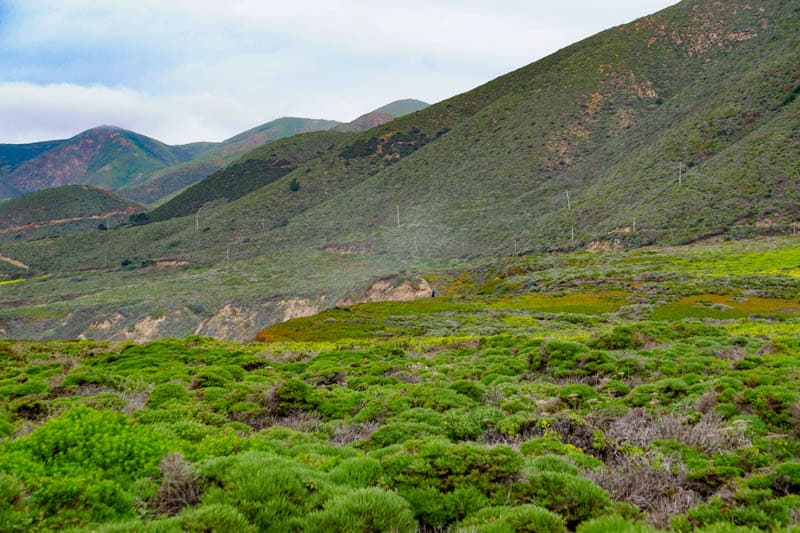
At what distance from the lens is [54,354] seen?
2456 cm

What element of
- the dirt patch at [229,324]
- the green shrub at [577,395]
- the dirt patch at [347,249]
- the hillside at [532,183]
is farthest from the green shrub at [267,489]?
the dirt patch at [347,249]

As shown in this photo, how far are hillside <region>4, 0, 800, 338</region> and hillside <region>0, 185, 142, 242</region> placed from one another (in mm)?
46482

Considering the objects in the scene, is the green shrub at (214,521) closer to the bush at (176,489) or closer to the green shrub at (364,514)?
the green shrub at (364,514)

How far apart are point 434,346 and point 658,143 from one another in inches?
2851

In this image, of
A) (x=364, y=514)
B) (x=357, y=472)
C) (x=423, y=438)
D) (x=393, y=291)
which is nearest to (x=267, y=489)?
(x=364, y=514)

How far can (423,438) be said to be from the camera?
789 cm

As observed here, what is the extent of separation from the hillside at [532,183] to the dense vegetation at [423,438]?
159 ft

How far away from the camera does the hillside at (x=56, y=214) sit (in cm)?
16762

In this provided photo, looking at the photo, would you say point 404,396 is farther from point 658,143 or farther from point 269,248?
point 269,248

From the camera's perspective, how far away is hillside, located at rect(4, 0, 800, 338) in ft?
217

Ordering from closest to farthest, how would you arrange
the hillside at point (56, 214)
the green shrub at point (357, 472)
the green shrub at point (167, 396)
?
the green shrub at point (357, 472) < the green shrub at point (167, 396) < the hillside at point (56, 214)

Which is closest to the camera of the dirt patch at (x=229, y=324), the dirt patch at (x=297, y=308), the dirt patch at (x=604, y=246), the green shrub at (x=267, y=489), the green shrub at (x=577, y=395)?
the green shrub at (x=267, y=489)

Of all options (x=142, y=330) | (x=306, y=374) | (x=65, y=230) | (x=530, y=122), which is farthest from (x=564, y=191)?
(x=65, y=230)

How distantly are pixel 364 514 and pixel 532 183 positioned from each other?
311 feet
